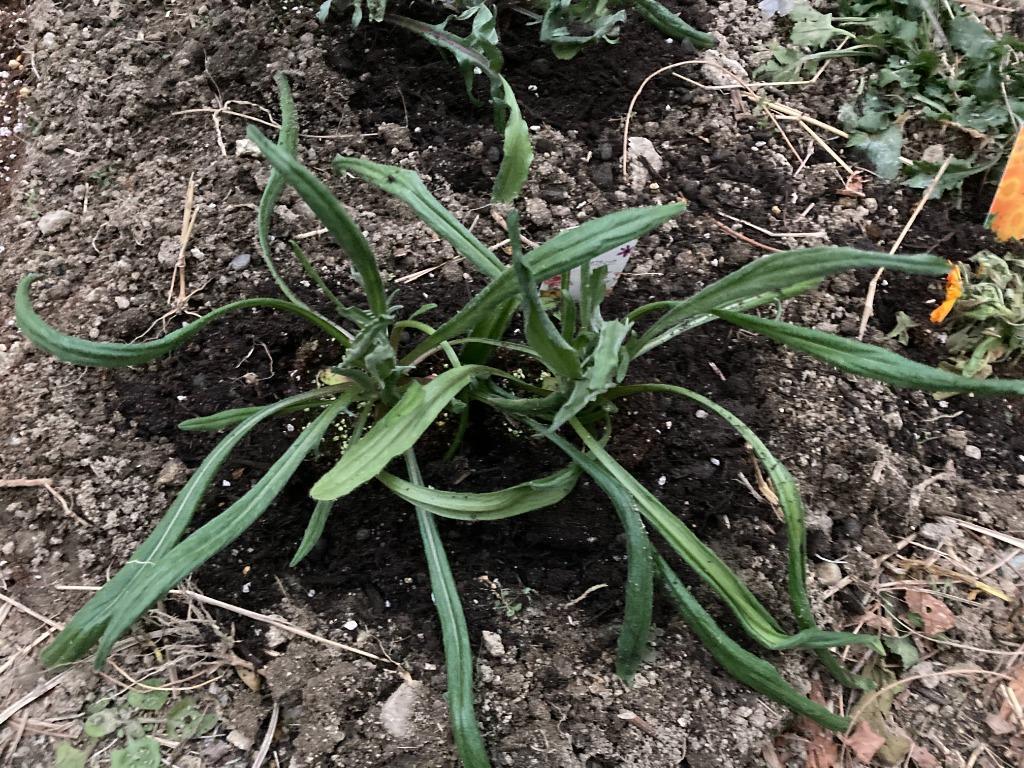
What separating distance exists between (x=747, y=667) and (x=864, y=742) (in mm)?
282

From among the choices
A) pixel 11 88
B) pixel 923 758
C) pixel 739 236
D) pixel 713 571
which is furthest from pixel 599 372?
pixel 11 88

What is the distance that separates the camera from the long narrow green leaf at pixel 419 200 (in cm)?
97

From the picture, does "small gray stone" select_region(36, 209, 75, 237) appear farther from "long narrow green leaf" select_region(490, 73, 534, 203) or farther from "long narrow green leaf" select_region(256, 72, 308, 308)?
"long narrow green leaf" select_region(490, 73, 534, 203)

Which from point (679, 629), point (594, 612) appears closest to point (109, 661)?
point (594, 612)

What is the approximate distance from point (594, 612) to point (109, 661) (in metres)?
0.69

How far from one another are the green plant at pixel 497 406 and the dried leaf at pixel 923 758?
0.39 ft

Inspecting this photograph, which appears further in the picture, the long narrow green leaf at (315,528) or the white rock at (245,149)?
the white rock at (245,149)

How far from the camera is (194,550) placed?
0.83m

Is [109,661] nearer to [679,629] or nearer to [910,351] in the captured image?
[679,629]

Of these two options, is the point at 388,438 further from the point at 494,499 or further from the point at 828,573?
the point at 828,573

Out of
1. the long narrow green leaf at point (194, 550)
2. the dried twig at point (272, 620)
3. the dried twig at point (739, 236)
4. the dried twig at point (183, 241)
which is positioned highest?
the dried twig at point (183, 241)

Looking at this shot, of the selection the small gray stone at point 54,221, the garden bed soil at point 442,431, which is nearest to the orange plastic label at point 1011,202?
the garden bed soil at point 442,431

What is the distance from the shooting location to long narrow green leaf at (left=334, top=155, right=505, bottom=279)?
3.18 feet

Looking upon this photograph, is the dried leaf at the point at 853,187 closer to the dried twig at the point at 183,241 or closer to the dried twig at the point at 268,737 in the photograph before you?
the dried twig at the point at 183,241
